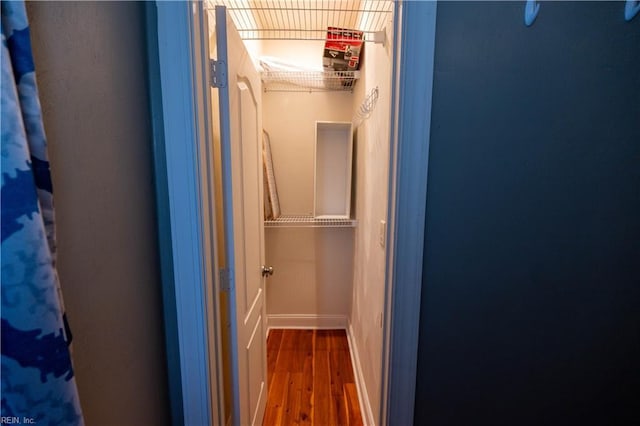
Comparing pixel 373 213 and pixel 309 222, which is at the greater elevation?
pixel 373 213

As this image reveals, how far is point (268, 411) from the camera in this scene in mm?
1645

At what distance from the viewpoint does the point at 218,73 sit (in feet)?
2.92

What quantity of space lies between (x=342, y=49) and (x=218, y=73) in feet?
3.78

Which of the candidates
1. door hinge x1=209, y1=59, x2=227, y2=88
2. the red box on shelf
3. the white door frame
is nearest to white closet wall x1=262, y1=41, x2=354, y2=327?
the red box on shelf

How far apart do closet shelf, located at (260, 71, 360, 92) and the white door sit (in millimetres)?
684

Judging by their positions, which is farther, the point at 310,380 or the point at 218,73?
the point at 310,380

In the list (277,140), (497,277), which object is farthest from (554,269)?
(277,140)

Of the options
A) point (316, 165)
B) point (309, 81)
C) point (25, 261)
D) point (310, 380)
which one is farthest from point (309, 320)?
point (25, 261)

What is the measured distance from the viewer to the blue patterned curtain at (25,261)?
15.3 inches

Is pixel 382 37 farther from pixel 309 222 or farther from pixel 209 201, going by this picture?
pixel 309 222

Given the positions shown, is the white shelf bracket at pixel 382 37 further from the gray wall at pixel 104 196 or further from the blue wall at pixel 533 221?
the gray wall at pixel 104 196

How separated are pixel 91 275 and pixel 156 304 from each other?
26 cm

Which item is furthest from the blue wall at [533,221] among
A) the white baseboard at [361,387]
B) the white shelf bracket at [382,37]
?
the white baseboard at [361,387]

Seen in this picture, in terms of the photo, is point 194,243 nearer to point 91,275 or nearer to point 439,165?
point 91,275
